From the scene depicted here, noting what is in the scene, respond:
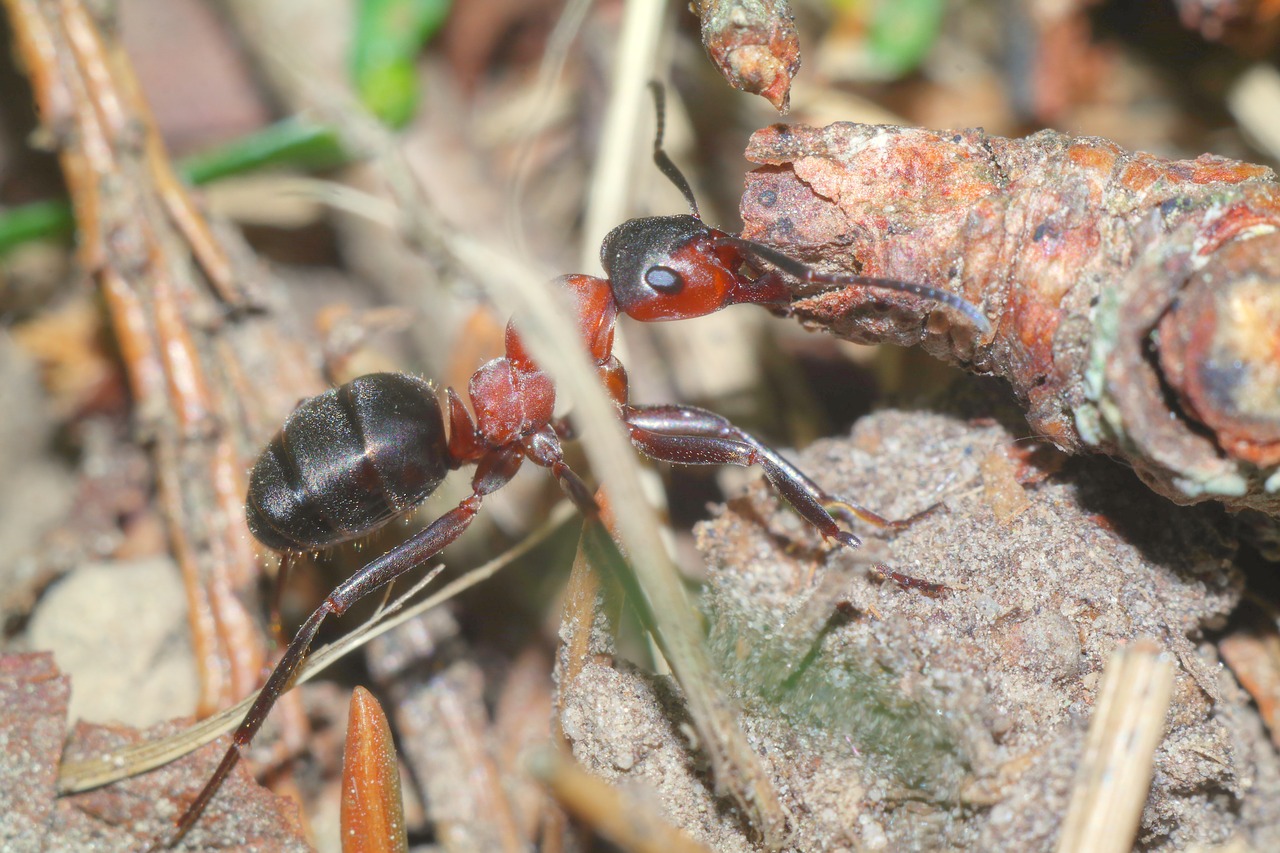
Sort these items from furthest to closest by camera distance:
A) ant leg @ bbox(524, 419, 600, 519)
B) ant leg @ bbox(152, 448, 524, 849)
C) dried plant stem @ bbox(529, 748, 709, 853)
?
ant leg @ bbox(524, 419, 600, 519) → ant leg @ bbox(152, 448, 524, 849) → dried plant stem @ bbox(529, 748, 709, 853)

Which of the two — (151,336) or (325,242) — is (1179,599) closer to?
(151,336)

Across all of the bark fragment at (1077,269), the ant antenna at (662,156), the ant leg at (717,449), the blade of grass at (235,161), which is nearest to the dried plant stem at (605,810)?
the ant leg at (717,449)

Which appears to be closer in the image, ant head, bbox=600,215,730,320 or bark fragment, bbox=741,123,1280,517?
bark fragment, bbox=741,123,1280,517

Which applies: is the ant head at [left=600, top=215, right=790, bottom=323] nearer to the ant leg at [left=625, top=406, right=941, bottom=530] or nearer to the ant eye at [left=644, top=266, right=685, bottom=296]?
the ant eye at [left=644, top=266, right=685, bottom=296]

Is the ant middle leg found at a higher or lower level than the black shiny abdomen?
lower

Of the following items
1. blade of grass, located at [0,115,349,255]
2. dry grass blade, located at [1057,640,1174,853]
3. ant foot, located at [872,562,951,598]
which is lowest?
dry grass blade, located at [1057,640,1174,853]

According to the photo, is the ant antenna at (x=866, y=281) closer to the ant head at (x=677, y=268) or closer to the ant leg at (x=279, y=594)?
the ant head at (x=677, y=268)

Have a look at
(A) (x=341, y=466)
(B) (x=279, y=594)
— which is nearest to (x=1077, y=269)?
(A) (x=341, y=466)

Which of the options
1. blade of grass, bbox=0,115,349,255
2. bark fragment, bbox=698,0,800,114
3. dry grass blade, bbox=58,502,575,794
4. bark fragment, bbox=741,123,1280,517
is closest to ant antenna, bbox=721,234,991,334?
bark fragment, bbox=741,123,1280,517
